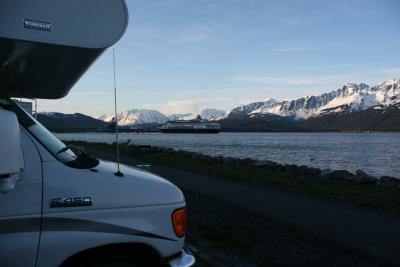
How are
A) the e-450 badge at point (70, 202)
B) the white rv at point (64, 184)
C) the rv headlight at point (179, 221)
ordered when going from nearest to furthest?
the white rv at point (64, 184), the e-450 badge at point (70, 202), the rv headlight at point (179, 221)

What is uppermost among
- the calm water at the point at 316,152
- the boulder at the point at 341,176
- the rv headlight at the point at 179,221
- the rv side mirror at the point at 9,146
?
the rv side mirror at the point at 9,146

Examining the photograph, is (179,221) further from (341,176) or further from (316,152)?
(316,152)

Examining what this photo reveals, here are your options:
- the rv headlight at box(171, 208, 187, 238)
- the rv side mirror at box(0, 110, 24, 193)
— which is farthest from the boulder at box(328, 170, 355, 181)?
the rv side mirror at box(0, 110, 24, 193)

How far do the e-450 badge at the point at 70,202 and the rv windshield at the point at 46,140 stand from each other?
288 millimetres

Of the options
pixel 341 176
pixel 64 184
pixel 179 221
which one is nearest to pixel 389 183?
pixel 341 176

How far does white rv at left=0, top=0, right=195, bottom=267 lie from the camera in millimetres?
3406

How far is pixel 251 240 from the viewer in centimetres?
887

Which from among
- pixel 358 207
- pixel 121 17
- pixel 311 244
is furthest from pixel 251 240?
pixel 121 17

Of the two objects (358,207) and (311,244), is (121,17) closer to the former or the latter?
(311,244)

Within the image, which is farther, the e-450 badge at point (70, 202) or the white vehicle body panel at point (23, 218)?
the e-450 badge at point (70, 202)

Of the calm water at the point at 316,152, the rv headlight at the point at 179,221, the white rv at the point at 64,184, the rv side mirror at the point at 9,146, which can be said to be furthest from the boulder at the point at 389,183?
the rv side mirror at the point at 9,146

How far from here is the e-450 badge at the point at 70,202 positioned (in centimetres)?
368

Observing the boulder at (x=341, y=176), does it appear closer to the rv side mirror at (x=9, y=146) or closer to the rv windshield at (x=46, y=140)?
the rv windshield at (x=46, y=140)

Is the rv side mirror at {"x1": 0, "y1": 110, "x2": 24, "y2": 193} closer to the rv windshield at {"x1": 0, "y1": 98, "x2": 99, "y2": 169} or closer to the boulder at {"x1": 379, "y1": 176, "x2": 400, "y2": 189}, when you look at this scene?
the rv windshield at {"x1": 0, "y1": 98, "x2": 99, "y2": 169}
